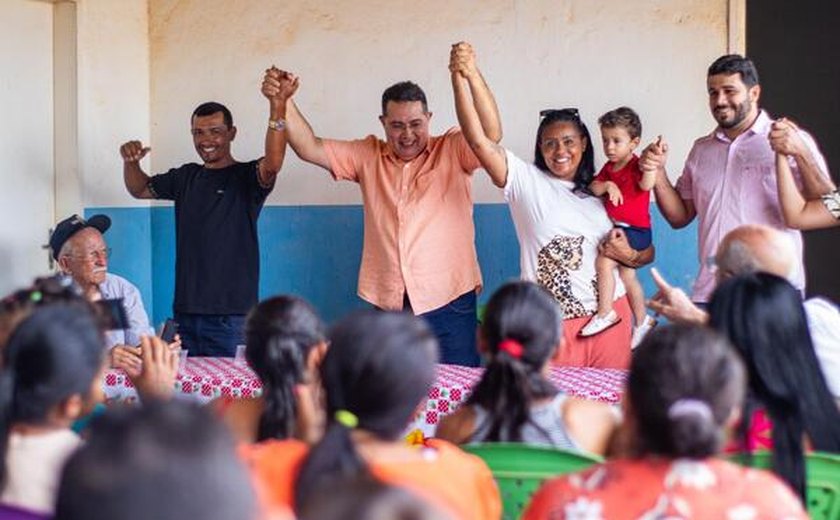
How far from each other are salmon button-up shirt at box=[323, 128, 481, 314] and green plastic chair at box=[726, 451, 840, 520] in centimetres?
257

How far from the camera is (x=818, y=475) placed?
7.96 ft

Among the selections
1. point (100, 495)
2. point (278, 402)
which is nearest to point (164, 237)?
point (278, 402)

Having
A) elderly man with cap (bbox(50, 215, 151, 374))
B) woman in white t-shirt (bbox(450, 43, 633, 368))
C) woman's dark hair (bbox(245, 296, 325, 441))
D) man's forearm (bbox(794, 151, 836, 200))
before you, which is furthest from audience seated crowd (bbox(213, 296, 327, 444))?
man's forearm (bbox(794, 151, 836, 200))

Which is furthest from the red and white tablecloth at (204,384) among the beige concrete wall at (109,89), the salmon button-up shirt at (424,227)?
the beige concrete wall at (109,89)

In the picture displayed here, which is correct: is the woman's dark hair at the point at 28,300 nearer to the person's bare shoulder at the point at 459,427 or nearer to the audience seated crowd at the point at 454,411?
the audience seated crowd at the point at 454,411

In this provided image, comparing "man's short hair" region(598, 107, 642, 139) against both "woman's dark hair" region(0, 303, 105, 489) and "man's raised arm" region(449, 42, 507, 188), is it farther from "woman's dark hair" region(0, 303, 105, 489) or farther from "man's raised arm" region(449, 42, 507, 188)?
"woman's dark hair" region(0, 303, 105, 489)

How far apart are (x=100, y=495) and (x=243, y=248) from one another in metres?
4.24

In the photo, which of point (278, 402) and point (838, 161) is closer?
point (278, 402)

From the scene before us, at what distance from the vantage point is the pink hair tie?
2.64 m

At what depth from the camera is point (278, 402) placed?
265cm

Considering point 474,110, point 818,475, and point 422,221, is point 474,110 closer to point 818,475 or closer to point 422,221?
point 422,221

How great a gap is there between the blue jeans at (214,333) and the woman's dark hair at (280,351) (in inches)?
103

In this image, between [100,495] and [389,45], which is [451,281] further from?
[100,495]

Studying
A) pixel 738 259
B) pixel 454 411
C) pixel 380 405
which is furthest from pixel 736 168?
pixel 380 405
